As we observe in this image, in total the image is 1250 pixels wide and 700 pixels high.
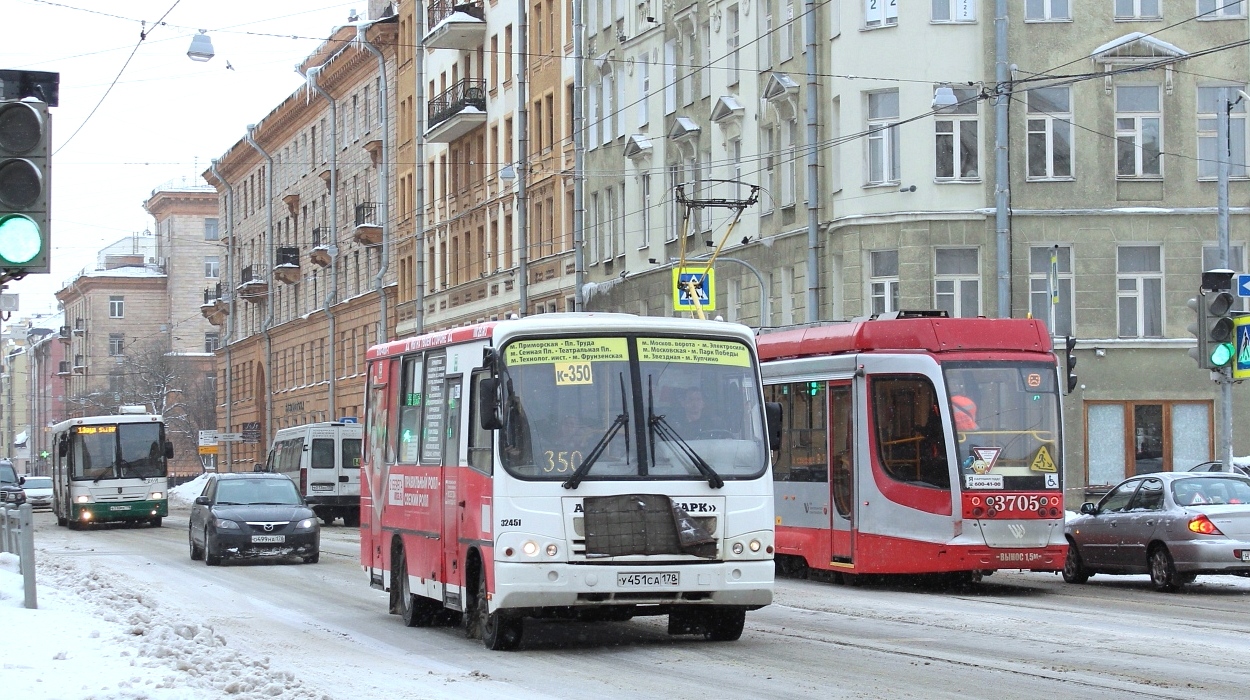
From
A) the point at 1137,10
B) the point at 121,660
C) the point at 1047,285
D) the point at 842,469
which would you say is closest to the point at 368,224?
the point at 1047,285

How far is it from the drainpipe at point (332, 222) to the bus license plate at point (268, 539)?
46637 millimetres

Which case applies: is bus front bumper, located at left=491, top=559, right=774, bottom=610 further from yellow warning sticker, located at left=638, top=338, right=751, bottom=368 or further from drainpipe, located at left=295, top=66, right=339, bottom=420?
drainpipe, located at left=295, top=66, right=339, bottom=420

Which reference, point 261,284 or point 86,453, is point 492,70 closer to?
point 86,453

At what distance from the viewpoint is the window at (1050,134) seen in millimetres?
39219

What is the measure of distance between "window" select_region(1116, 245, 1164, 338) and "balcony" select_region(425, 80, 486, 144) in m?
29.6

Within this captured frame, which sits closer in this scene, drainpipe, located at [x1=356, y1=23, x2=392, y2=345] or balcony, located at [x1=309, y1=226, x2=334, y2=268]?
drainpipe, located at [x1=356, y1=23, x2=392, y2=345]

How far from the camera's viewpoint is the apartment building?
7394 cm

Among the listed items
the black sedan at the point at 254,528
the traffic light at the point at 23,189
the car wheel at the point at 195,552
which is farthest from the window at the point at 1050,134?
the traffic light at the point at 23,189

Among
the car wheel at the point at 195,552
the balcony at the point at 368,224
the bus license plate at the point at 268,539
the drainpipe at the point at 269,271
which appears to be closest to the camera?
the bus license plate at the point at 268,539

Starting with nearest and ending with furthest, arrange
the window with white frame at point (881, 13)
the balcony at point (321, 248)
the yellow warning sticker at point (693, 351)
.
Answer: the yellow warning sticker at point (693, 351), the window with white frame at point (881, 13), the balcony at point (321, 248)

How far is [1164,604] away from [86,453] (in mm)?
34436

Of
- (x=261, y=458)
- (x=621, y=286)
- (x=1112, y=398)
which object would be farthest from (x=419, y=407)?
(x=261, y=458)

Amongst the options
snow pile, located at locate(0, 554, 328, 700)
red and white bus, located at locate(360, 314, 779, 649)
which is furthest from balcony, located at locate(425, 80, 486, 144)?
red and white bus, located at locate(360, 314, 779, 649)

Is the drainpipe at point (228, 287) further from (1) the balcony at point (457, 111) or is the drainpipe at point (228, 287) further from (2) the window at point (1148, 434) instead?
(2) the window at point (1148, 434)
